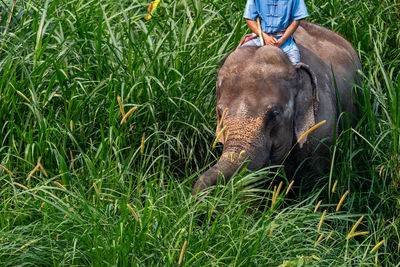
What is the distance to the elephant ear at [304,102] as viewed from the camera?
15.7 ft

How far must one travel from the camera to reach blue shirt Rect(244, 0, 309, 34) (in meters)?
4.96

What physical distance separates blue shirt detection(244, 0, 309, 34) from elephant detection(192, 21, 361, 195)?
240 mm

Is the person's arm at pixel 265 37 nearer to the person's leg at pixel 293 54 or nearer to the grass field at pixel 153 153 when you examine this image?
the person's leg at pixel 293 54

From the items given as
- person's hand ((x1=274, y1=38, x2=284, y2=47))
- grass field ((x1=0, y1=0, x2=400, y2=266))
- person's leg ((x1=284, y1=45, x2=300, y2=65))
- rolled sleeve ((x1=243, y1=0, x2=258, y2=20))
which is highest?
rolled sleeve ((x1=243, y1=0, x2=258, y2=20))

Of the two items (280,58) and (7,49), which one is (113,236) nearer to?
(280,58)

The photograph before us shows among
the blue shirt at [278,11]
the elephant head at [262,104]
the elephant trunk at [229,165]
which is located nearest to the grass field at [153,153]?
the elephant trunk at [229,165]

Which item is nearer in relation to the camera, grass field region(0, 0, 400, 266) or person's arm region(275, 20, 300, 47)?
grass field region(0, 0, 400, 266)

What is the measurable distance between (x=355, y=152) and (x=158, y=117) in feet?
4.35

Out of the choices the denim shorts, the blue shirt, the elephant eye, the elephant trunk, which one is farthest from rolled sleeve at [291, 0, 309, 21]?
the elephant trunk

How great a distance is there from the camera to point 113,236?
3.58 metres

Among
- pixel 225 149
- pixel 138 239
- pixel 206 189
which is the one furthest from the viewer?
pixel 225 149

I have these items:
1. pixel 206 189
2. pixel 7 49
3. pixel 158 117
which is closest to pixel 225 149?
pixel 206 189

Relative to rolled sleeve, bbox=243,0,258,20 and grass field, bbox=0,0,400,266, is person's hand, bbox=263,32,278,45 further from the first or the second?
grass field, bbox=0,0,400,266

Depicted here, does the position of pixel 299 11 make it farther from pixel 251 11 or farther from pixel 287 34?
pixel 251 11
